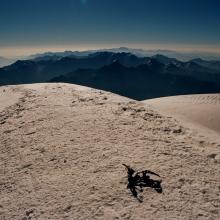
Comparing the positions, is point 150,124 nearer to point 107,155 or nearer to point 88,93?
point 107,155

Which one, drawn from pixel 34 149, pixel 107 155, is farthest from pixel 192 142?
pixel 34 149

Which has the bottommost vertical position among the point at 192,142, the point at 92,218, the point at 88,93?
the point at 92,218

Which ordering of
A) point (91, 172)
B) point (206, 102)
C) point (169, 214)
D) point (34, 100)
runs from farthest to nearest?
point (206, 102) < point (34, 100) < point (91, 172) < point (169, 214)

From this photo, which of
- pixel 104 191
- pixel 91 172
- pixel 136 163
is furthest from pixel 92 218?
pixel 136 163

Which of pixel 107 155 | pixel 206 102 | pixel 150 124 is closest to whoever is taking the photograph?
pixel 107 155

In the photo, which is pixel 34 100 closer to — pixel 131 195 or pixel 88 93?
pixel 88 93

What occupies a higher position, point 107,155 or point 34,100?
point 34,100

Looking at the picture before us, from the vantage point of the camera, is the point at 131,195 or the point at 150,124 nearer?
the point at 131,195
